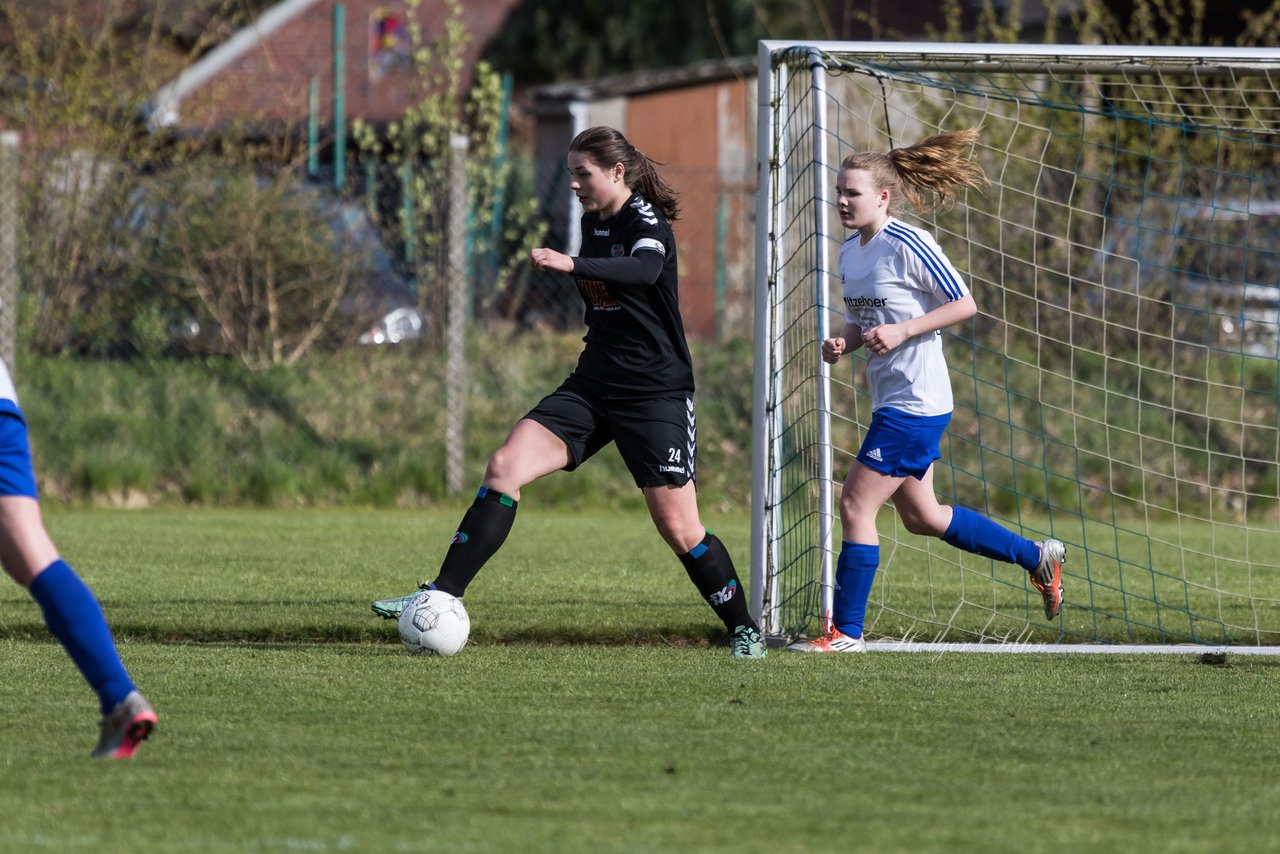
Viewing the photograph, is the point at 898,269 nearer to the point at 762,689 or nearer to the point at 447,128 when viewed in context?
the point at 762,689

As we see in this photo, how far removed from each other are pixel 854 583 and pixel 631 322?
1.30 meters

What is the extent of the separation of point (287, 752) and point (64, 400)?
9217 millimetres

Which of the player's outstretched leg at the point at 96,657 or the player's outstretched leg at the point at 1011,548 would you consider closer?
the player's outstretched leg at the point at 96,657

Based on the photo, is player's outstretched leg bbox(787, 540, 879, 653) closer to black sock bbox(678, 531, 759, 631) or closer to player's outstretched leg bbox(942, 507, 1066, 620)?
black sock bbox(678, 531, 759, 631)

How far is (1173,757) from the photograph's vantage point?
4.54 metres

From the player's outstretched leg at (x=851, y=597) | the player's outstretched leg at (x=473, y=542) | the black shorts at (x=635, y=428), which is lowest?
the player's outstretched leg at (x=851, y=597)

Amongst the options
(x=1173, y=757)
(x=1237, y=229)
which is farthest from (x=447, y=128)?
(x=1173, y=757)

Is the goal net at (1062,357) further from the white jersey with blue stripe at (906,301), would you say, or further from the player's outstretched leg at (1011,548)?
the white jersey with blue stripe at (906,301)

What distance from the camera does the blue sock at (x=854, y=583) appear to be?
6.46 metres

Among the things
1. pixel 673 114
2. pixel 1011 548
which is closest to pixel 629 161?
pixel 1011 548

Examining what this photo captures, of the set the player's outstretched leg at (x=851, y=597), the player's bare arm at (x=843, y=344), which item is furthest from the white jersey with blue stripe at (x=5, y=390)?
the player's outstretched leg at (x=851, y=597)

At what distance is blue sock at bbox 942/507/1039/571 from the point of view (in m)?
6.82

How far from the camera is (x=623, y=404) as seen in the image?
20.7 ft

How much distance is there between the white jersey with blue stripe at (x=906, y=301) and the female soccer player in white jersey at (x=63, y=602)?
10.4 ft
